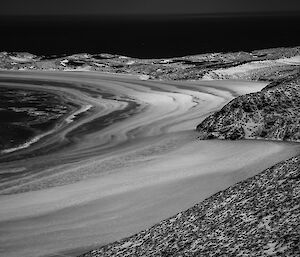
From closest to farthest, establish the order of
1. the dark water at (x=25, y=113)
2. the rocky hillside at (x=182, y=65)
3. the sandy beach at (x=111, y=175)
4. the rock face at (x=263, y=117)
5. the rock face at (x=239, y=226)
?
the rock face at (x=239, y=226), the sandy beach at (x=111, y=175), the rock face at (x=263, y=117), the dark water at (x=25, y=113), the rocky hillside at (x=182, y=65)

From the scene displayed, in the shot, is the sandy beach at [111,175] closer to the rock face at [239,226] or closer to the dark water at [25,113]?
the dark water at [25,113]

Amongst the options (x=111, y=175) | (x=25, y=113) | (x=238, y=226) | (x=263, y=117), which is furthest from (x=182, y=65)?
(x=238, y=226)

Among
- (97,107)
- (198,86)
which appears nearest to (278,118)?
(97,107)

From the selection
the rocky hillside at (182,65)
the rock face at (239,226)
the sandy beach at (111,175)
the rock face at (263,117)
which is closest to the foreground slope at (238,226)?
the rock face at (239,226)

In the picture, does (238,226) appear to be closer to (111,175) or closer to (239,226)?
(239,226)

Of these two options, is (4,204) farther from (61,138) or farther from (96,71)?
(96,71)

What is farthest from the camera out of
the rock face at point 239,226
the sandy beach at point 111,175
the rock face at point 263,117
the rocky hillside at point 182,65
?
the rocky hillside at point 182,65

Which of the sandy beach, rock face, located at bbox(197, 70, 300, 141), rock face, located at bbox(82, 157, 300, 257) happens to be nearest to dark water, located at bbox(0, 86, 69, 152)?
the sandy beach

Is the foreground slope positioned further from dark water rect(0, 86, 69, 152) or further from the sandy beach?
dark water rect(0, 86, 69, 152)
